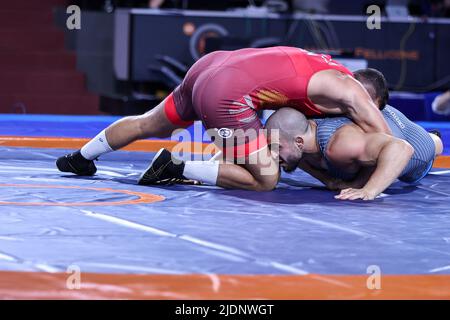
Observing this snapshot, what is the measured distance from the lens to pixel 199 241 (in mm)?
2949

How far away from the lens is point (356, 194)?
4000 mm

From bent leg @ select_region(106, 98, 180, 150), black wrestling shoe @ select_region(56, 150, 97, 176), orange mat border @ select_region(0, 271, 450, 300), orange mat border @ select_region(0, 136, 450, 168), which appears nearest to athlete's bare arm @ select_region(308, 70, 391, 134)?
bent leg @ select_region(106, 98, 180, 150)

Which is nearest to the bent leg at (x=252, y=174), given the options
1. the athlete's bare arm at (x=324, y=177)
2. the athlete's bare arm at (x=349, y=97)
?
the athlete's bare arm at (x=324, y=177)

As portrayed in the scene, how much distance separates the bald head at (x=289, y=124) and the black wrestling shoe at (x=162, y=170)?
0.51 m

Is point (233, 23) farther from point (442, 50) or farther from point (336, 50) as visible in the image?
point (442, 50)

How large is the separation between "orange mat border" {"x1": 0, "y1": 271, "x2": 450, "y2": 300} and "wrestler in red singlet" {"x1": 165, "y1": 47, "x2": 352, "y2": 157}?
168 centimetres

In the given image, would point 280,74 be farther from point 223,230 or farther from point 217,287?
point 217,287

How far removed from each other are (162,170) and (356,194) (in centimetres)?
90

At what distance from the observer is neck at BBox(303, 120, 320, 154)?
408 centimetres

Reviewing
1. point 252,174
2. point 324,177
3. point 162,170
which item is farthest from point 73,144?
point 324,177

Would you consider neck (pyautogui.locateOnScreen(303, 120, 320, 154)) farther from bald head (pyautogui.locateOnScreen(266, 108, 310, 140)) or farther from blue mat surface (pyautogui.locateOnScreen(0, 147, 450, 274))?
blue mat surface (pyautogui.locateOnScreen(0, 147, 450, 274))

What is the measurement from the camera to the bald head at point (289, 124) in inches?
159

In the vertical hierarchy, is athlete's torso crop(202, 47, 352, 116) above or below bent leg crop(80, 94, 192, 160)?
above

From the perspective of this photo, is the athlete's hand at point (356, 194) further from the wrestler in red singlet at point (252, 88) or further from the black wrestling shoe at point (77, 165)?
the black wrestling shoe at point (77, 165)
